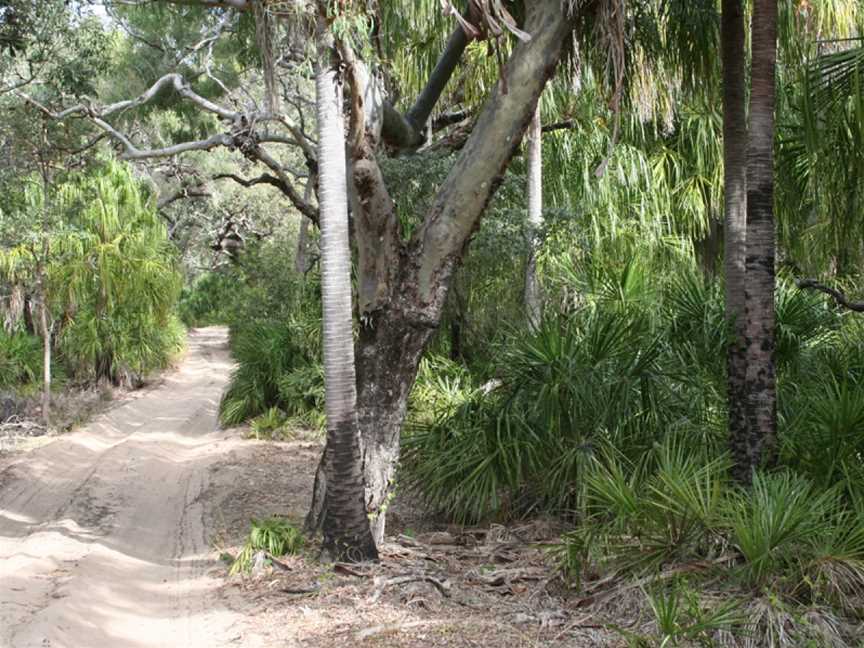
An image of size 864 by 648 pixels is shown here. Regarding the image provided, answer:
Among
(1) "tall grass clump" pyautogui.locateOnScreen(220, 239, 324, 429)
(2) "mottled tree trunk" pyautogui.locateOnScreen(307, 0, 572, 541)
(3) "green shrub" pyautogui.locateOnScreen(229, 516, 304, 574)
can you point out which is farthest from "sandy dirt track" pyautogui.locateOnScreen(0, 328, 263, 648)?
(2) "mottled tree trunk" pyautogui.locateOnScreen(307, 0, 572, 541)

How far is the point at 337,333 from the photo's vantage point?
23.5 feet

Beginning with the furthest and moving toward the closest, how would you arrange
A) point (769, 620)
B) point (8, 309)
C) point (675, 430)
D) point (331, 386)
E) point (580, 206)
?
point (8, 309), point (580, 206), point (675, 430), point (331, 386), point (769, 620)

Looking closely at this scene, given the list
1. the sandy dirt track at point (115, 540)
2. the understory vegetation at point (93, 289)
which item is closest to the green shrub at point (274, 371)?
the sandy dirt track at point (115, 540)

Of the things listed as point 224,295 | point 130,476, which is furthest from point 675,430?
point 224,295

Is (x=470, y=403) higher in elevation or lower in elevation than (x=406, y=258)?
lower

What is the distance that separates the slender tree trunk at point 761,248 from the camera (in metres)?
6.80

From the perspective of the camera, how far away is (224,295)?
3647cm

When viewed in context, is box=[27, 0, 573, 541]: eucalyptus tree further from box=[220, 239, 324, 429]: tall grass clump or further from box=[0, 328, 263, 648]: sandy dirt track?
box=[220, 239, 324, 429]: tall grass clump

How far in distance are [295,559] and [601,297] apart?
14.2ft

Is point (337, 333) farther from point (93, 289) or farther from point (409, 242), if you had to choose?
point (93, 289)

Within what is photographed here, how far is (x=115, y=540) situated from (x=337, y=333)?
12.2 feet

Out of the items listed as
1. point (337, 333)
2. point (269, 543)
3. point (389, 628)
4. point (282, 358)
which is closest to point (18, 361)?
point (282, 358)

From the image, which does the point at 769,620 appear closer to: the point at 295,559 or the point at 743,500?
the point at 743,500

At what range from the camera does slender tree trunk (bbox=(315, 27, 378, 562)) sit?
7145 millimetres
